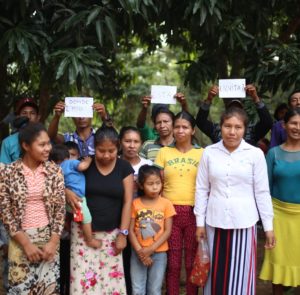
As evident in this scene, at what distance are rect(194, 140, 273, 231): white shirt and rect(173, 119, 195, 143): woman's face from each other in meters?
0.36

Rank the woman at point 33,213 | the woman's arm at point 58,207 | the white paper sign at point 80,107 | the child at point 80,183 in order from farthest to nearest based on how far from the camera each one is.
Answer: the white paper sign at point 80,107, the child at point 80,183, the woman's arm at point 58,207, the woman at point 33,213

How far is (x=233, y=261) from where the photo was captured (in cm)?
329

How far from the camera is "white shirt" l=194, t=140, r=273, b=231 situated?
322 cm

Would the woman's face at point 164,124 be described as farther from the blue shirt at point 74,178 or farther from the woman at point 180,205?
the blue shirt at point 74,178

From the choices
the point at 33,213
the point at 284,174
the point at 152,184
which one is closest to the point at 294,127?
the point at 284,174

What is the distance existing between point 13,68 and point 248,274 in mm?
4267

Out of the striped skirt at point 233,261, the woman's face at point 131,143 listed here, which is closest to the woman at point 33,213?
the woman's face at point 131,143

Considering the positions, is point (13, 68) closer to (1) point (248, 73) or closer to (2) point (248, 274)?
(1) point (248, 73)

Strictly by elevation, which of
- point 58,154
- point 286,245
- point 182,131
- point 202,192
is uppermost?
point 182,131

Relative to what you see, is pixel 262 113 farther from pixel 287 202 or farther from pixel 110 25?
pixel 110 25

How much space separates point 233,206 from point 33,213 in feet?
4.46

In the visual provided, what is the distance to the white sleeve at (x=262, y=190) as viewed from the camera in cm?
324

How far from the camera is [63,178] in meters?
3.24

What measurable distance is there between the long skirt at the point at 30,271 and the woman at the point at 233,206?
3.55 ft
